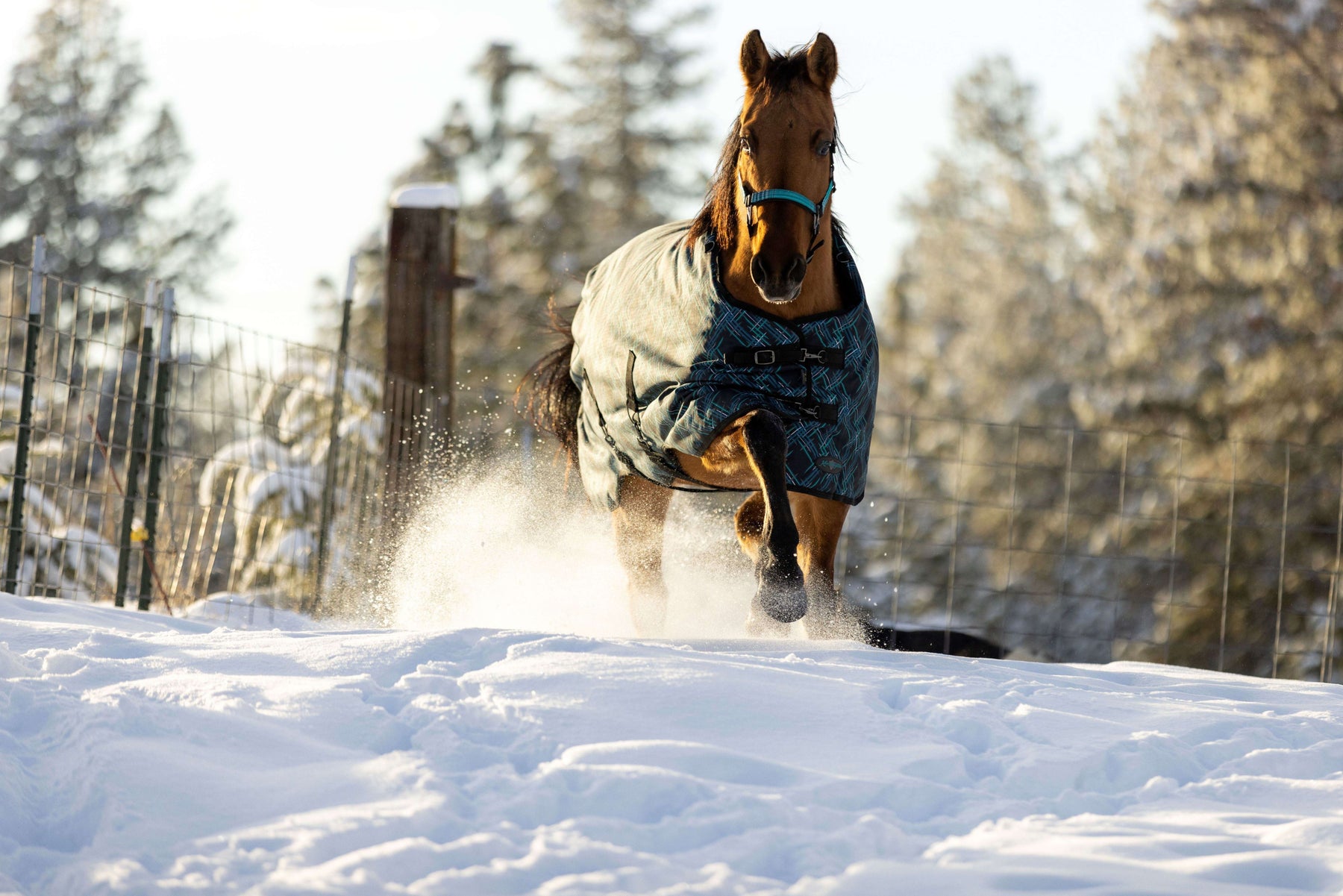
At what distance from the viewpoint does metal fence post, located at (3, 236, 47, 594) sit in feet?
14.0

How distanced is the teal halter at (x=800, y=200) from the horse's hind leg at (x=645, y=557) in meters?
1.34

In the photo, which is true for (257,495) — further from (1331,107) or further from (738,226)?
(1331,107)

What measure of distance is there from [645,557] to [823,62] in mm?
1790

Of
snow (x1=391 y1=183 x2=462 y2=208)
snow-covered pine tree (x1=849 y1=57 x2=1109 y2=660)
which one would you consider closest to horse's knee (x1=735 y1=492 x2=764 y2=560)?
snow (x1=391 y1=183 x2=462 y2=208)

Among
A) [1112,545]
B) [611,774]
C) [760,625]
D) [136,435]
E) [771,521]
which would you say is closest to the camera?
[611,774]

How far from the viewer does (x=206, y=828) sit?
1825 mm

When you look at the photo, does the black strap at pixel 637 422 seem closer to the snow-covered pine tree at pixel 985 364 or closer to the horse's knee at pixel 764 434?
the horse's knee at pixel 764 434

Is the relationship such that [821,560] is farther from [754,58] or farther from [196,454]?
[196,454]

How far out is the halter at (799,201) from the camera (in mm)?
3295

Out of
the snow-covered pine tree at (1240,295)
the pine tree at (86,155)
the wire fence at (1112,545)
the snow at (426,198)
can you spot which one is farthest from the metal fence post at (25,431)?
the pine tree at (86,155)

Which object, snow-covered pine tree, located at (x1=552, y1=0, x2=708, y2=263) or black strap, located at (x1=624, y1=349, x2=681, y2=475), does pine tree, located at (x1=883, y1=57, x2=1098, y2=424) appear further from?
black strap, located at (x1=624, y1=349, x2=681, y2=475)

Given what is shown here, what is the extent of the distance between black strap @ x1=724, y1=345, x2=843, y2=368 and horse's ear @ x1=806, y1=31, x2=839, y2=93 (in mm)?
685

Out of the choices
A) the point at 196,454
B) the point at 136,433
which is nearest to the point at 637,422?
the point at 136,433

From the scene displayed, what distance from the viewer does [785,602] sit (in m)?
3.27
